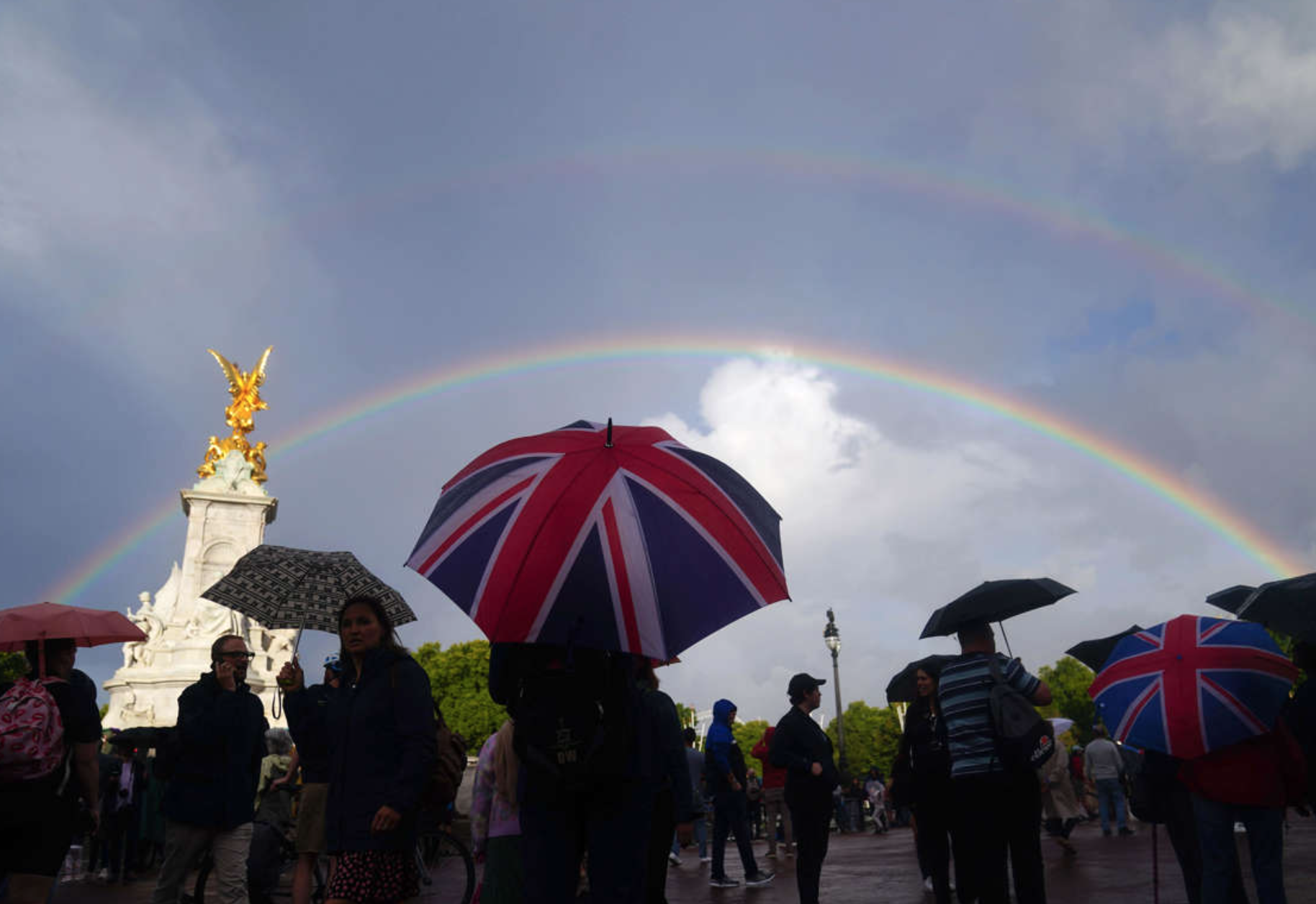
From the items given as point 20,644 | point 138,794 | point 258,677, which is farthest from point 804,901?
point 258,677

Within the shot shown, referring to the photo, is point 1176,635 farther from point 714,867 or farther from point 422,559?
point 714,867

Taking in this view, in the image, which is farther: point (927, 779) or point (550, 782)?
point (927, 779)

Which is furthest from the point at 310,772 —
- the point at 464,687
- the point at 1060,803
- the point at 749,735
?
the point at 749,735

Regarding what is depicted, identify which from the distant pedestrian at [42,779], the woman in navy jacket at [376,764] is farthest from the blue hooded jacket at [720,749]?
the distant pedestrian at [42,779]

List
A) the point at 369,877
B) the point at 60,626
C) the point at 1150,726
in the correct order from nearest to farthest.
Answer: the point at 369,877
the point at 1150,726
the point at 60,626

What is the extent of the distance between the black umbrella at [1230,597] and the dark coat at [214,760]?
6.19m

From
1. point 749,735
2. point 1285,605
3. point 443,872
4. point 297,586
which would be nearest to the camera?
point 1285,605

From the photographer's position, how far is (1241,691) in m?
5.10

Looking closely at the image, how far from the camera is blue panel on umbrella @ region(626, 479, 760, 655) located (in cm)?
365

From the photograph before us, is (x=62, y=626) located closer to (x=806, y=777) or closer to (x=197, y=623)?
(x=806, y=777)

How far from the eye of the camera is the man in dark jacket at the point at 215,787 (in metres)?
6.24

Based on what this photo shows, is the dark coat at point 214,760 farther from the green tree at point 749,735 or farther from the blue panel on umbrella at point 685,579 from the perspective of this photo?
the green tree at point 749,735

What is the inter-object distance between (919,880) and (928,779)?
450 cm

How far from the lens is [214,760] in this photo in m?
6.40
